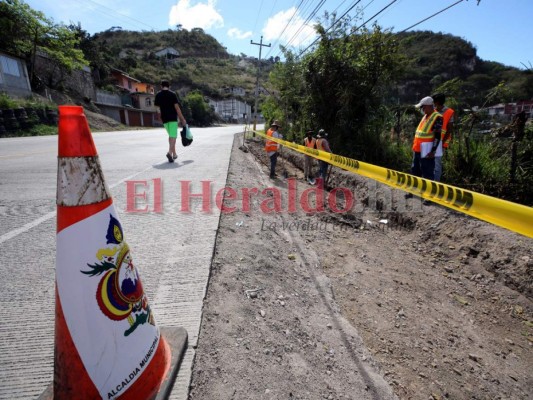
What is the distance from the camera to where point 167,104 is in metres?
7.38

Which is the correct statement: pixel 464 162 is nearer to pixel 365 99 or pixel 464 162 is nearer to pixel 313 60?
pixel 365 99

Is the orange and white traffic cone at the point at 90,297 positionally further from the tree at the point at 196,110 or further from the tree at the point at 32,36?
the tree at the point at 196,110

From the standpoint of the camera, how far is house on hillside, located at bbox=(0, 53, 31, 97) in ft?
83.1

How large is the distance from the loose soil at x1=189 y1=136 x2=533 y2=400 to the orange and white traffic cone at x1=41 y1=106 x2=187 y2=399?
0.38 m

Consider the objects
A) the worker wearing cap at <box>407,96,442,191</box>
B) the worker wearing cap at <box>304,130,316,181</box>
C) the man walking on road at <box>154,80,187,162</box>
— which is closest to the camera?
the worker wearing cap at <box>407,96,442,191</box>

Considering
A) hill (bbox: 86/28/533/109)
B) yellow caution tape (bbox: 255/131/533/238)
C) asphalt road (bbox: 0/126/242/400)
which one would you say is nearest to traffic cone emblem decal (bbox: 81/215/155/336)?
asphalt road (bbox: 0/126/242/400)

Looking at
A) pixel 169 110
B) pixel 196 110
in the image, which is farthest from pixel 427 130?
pixel 196 110

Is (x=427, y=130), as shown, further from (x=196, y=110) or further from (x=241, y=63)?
(x=241, y=63)

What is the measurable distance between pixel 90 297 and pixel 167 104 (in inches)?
273

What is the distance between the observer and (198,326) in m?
1.89

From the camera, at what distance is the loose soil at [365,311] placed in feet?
5.99

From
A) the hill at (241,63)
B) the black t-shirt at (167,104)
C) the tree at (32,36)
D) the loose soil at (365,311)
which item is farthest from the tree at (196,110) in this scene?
the loose soil at (365,311)

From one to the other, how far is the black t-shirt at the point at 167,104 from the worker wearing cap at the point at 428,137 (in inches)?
220

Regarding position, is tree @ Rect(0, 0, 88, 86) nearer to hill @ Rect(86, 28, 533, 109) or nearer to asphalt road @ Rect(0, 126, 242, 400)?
hill @ Rect(86, 28, 533, 109)
